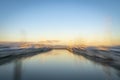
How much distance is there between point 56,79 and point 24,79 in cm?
260

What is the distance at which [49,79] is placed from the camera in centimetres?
1625

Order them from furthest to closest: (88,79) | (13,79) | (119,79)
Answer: (88,79), (119,79), (13,79)

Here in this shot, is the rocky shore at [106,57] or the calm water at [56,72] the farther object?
the rocky shore at [106,57]

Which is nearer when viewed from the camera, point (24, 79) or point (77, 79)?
point (24, 79)

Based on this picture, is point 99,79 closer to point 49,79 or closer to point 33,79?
point 49,79

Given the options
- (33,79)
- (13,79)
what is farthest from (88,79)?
(13,79)

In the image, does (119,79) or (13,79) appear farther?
(119,79)

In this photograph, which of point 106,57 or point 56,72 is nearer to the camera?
point 56,72

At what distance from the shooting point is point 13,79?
48.0 feet

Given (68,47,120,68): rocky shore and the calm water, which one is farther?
(68,47,120,68): rocky shore

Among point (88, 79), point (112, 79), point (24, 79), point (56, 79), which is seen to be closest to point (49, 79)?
point (56, 79)

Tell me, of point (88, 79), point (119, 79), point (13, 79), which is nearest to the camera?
point (13, 79)

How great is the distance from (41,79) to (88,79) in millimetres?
3953

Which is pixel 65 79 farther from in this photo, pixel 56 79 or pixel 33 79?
pixel 33 79
